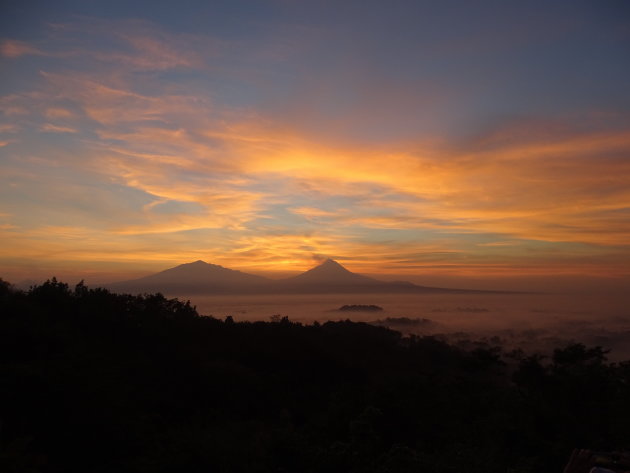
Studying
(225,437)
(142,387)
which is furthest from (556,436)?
(142,387)

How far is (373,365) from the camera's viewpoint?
2944cm

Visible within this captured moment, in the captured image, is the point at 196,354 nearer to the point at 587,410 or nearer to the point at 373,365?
the point at 373,365

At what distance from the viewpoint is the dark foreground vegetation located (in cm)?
941

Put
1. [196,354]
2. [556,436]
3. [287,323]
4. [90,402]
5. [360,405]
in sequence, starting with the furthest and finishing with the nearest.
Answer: [287,323] < [196,354] < [556,436] < [360,405] < [90,402]

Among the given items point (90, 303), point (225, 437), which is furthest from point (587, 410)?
point (90, 303)

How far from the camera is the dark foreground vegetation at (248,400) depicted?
30.9 feet

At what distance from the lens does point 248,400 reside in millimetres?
18672

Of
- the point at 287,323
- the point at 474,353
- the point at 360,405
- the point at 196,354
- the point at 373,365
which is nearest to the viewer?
the point at 360,405

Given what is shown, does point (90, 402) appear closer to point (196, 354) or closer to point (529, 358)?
point (196, 354)

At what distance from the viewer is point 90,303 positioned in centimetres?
2208

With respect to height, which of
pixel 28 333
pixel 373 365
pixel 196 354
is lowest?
pixel 373 365

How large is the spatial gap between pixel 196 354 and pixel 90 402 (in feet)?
36.2

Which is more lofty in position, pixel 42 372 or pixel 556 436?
pixel 42 372

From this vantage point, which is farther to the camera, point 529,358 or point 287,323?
point 287,323
